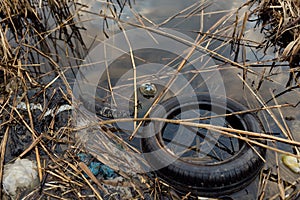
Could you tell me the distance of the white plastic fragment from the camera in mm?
2348

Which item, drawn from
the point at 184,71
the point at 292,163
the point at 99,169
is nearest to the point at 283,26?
the point at 184,71

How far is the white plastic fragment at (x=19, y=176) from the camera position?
7.70 feet

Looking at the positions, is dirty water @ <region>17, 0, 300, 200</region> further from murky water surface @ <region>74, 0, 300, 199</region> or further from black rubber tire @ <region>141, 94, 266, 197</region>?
black rubber tire @ <region>141, 94, 266, 197</region>

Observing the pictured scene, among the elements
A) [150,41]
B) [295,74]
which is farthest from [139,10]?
[295,74]

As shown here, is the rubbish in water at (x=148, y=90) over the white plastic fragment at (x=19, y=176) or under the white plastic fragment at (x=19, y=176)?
over

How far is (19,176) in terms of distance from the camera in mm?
2381

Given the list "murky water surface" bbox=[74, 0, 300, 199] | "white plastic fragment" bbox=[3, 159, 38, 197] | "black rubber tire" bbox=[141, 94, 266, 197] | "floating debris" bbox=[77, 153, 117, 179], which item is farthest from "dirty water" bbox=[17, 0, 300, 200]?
"white plastic fragment" bbox=[3, 159, 38, 197]

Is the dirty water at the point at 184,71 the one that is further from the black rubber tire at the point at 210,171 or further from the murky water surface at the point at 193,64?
the black rubber tire at the point at 210,171

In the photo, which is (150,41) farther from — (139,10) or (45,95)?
(45,95)

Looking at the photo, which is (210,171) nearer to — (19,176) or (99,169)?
(99,169)

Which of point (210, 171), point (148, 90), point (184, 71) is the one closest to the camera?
point (210, 171)

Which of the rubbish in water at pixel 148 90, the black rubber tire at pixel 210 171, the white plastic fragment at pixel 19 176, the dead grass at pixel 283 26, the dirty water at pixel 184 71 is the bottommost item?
the white plastic fragment at pixel 19 176

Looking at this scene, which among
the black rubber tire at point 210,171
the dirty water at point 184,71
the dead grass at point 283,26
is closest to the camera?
the black rubber tire at point 210,171

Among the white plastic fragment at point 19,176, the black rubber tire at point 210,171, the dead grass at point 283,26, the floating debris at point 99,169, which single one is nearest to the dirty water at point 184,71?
the dead grass at point 283,26
